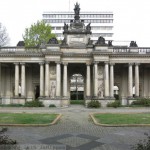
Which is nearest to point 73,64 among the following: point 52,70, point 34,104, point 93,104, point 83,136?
point 52,70

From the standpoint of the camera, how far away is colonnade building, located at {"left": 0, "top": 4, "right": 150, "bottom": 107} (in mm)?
39719

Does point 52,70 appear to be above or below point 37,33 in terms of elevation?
below

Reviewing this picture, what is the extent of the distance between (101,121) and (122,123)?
1.70m

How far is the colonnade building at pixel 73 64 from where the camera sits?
39719mm

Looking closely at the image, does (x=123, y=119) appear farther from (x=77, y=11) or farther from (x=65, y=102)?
(x=77, y=11)

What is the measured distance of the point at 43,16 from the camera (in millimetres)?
111562

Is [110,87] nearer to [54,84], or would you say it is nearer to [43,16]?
[54,84]

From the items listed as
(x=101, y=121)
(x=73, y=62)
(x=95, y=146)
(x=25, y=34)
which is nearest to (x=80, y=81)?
(x=25, y=34)

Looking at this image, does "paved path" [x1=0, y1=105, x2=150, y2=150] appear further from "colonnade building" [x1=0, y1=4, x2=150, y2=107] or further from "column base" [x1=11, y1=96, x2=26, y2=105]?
"column base" [x1=11, y1=96, x2=26, y2=105]

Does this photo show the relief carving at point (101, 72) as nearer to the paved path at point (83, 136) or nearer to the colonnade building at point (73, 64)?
the colonnade building at point (73, 64)

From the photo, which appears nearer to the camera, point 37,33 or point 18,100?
point 18,100

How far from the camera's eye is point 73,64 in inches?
1738

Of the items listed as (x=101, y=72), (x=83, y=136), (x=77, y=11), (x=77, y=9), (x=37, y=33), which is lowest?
(x=83, y=136)

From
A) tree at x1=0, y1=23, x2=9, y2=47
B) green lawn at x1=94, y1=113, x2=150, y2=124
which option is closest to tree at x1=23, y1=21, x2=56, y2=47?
tree at x1=0, y1=23, x2=9, y2=47
